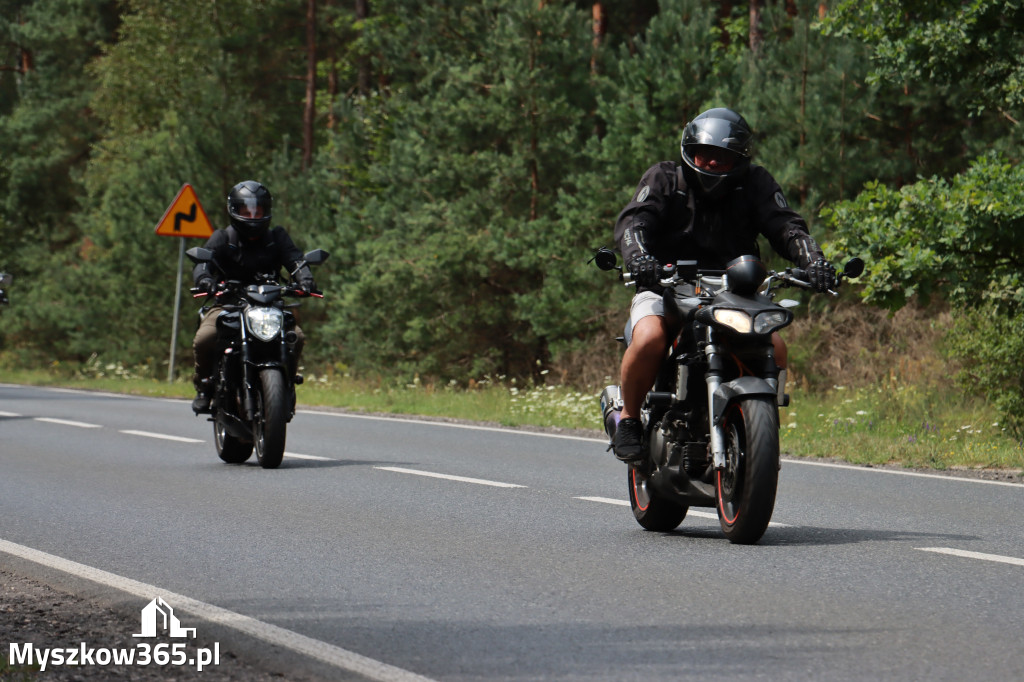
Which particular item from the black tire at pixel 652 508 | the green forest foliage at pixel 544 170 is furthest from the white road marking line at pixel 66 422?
the black tire at pixel 652 508

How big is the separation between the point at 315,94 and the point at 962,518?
4011 centimetres

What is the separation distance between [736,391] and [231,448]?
6.24 meters

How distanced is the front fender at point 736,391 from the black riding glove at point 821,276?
505 millimetres

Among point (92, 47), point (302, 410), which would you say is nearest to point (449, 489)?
point (302, 410)

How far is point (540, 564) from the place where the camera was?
686 centimetres

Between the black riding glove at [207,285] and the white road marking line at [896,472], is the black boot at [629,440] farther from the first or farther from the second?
the black riding glove at [207,285]

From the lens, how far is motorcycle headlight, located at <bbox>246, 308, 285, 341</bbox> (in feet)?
37.3

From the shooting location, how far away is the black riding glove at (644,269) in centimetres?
691

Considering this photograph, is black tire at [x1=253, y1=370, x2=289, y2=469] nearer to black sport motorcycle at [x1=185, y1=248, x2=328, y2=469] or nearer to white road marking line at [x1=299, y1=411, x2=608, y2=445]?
black sport motorcycle at [x1=185, y1=248, x2=328, y2=469]

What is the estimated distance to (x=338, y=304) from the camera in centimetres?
2733

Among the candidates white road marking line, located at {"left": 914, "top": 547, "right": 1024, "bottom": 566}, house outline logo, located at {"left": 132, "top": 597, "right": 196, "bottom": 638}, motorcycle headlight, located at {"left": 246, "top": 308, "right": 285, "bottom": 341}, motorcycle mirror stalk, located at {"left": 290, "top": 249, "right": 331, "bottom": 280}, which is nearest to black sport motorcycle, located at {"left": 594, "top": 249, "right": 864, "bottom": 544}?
white road marking line, located at {"left": 914, "top": 547, "right": 1024, "bottom": 566}

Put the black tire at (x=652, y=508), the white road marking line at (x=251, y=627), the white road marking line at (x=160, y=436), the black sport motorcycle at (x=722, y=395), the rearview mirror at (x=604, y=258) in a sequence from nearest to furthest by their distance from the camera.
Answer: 1. the white road marking line at (x=251, y=627)
2. the black sport motorcycle at (x=722, y=395)
3. the rearview mirror at (x=604, y=258)
4. the black tire at (x=652, y=508)
5. the white road marking line at (x=160, y=436)

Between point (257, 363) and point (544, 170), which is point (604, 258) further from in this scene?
point (544, 170)

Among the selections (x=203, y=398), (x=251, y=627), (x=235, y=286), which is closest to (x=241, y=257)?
(x=235, y=286)
